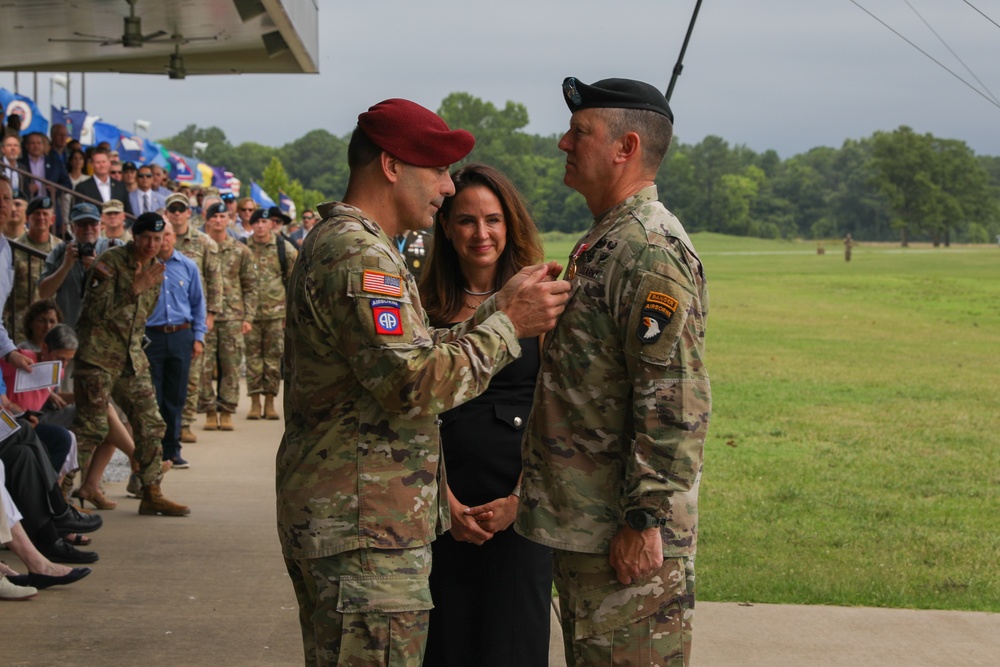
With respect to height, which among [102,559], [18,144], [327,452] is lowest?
[102,559]

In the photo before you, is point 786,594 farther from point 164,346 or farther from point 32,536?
point 164,346

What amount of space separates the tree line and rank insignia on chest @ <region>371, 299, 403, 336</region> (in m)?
74.9

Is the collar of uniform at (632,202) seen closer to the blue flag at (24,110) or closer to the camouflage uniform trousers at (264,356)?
the camouflage uniform trousers at (264,356)

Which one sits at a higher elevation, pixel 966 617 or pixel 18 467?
pixel 18 467

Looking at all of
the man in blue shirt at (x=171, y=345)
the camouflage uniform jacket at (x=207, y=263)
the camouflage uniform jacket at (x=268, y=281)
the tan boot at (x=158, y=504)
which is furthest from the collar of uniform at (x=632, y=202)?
the camouflage uniform jacket at (x=268, y=281)

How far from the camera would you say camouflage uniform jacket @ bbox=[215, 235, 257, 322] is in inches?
468

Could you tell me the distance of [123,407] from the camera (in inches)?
310

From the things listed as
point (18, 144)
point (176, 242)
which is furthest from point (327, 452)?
point (18, 144)

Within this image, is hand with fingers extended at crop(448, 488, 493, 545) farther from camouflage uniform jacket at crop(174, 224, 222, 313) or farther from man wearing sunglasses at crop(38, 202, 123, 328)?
camouflage uniform jacket at crop(174, 224, 222, 313)

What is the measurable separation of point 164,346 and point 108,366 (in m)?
1.62

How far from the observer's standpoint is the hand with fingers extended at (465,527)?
3574 millimetres

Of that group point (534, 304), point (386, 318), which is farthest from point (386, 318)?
point (534, 304)

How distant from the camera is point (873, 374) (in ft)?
56.9

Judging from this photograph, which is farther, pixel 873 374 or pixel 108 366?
pixel 873 374
